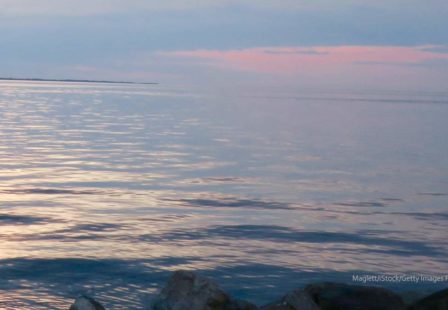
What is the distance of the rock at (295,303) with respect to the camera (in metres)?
8.91

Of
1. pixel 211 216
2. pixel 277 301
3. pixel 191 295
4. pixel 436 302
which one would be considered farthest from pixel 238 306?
pixel 211 216

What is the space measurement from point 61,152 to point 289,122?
85.5 feet

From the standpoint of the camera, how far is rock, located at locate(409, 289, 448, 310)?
853 cm

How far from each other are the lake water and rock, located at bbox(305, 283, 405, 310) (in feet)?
6.82

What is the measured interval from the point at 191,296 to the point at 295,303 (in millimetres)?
1195

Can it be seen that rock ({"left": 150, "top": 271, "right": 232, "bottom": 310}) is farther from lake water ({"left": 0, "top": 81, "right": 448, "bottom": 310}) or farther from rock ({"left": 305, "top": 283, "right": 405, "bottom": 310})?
lake water ({"left": 0, "top": 81, "right": 448, "bottom": 310})

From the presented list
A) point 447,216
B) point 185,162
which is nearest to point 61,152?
point 185,162

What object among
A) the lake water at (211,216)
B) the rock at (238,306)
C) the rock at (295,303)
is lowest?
the rock at (238,306)

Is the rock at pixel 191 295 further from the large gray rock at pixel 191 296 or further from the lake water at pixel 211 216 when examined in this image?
the lake water at pixel 211 216

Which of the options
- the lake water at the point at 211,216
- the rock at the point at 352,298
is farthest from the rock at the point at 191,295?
the lake water at the point at 211,216

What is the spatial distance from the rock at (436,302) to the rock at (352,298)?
0.51m

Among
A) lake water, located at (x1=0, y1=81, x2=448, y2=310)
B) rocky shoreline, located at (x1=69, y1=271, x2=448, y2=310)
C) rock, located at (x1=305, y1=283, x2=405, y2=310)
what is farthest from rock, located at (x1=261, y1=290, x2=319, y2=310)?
lake water, located at (x1=0, y1=81, x2=448, y2=310)

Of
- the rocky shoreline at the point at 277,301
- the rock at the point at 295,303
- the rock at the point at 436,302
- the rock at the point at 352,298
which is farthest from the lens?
the rock at the point at 352,298

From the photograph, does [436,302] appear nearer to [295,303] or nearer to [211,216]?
[295,303]
